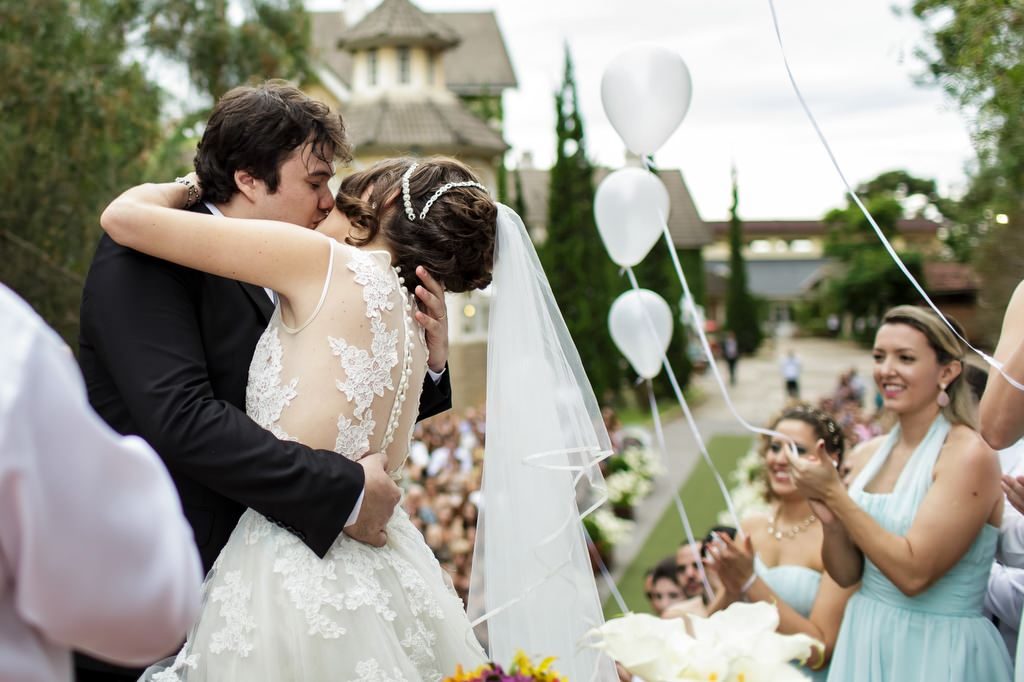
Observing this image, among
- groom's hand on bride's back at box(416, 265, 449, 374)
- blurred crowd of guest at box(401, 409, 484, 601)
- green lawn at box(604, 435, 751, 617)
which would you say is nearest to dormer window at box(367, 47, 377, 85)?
green lawn at box(604, 435, 751, 617)

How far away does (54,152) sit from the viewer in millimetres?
9148

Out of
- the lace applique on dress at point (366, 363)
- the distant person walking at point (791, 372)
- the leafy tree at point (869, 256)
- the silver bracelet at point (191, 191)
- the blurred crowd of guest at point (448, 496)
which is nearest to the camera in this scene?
the lace applique on dress at point (366, 363)

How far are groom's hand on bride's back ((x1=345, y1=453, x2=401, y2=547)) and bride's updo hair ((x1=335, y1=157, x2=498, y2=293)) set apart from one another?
45 cm

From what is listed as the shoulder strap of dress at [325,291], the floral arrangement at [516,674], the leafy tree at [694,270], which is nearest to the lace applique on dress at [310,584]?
the shoulder strap of dress at [325,291]

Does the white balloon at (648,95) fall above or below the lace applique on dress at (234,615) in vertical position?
above

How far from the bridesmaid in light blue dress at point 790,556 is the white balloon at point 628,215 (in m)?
2.17

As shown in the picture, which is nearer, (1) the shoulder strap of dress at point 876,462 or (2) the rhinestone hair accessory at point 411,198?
(2) the rhinestone hair accessory at point 411,198

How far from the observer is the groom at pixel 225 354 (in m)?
2.21

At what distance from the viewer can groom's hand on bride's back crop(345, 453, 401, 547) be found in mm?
2322

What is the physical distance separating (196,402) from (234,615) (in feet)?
1.48

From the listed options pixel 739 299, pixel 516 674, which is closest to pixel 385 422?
pixel 516 674

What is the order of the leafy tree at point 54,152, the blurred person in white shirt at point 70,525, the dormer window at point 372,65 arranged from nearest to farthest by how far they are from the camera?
the blurred person in white shirt at point 70,525
the leafy tree at point 54,152
the dormer window at point 372,65

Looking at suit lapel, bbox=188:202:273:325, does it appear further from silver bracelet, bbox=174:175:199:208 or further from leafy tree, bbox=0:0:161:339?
leafy tree, bbox=0:0:161:339

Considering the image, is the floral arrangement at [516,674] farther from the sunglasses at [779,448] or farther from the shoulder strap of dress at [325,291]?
the sunglasses at [779,448]
